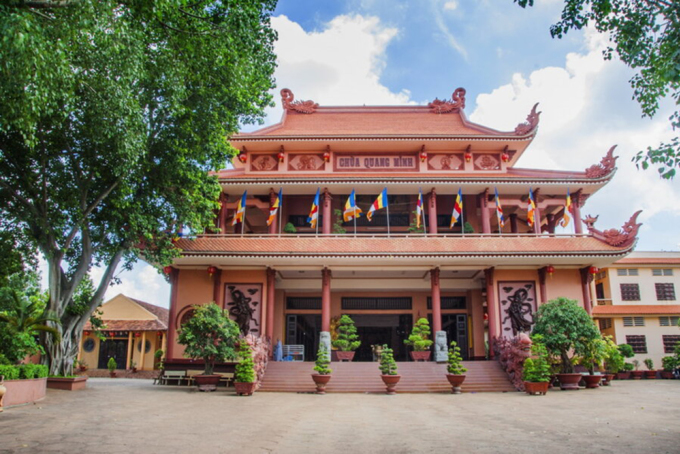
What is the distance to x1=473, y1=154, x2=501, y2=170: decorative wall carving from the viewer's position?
21.0m

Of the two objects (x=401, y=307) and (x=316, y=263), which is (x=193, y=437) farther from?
(x=401, y=307)

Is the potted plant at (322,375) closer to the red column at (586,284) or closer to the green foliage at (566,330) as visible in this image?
the green foliage at (566,330)

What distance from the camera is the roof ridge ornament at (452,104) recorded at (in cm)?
2423

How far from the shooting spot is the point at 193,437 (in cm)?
694

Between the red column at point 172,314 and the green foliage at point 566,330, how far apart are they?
1261cm

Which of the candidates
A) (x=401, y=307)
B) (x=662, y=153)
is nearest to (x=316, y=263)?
(x=401, y=307)

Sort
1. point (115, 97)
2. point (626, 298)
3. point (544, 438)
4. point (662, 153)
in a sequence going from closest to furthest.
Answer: point (662, 153)
point (544, 438)
point (115, 97)
point (626, 298)

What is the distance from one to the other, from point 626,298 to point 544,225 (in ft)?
34.5

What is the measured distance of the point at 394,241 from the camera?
61.2 feet

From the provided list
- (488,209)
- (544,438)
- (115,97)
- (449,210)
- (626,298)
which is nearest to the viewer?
(544,438)

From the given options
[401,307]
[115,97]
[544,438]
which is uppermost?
[115,97]

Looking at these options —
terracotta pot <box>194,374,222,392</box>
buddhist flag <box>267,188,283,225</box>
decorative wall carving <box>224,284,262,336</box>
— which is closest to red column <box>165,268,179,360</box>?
decorative wall carving <box>224,284,262,336</box>

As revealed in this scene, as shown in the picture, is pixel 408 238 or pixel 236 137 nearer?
pixel 408 238

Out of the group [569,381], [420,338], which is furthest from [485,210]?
[569,381]
